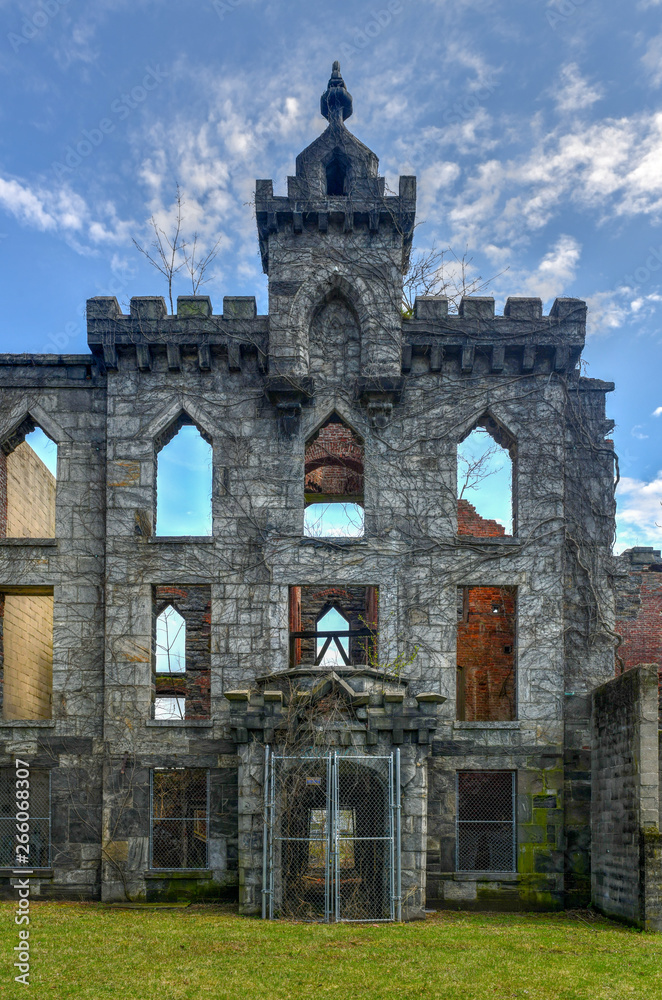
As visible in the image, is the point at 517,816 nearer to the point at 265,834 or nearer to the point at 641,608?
the point at 265,834

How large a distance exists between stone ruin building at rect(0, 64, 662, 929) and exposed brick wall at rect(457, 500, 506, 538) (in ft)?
13.5

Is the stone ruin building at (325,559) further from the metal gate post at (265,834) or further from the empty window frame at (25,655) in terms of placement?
the empty window frame at (25,655)

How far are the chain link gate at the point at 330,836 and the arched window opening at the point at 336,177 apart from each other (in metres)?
10.5

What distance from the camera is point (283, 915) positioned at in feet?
39.4

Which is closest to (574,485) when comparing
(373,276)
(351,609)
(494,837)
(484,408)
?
(484,408)

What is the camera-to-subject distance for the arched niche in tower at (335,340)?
15477mm

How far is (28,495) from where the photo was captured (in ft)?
67.7

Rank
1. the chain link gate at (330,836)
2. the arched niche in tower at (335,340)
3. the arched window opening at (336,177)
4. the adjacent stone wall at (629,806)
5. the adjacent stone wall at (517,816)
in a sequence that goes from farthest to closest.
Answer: the arched window opening at (336,177), the arched niche in tower at (335,340), the adjacent stone wall at (517,816), the chain link gate at (330,836), the adjacent stone wall at (629,806)

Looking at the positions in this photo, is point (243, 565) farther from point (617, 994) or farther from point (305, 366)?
point (617, 994)

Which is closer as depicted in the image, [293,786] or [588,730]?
[293,786]

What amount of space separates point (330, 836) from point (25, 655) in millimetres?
9786

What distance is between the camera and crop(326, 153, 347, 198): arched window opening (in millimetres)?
16094

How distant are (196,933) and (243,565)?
19.5 feet

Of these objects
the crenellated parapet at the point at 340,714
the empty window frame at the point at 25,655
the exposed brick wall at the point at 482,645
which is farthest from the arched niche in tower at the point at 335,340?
the empty window frame at the point at 25,655
